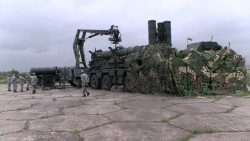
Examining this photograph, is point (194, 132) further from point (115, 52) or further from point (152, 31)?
point (115, 52)

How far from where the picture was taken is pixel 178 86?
14477 millimetres

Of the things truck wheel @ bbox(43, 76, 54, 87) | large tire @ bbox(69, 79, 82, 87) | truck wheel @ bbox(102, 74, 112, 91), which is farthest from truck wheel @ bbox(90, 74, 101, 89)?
truck wheel @ bbox(43, 76, 54, 87)

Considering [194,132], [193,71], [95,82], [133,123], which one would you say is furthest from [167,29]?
[194,132]

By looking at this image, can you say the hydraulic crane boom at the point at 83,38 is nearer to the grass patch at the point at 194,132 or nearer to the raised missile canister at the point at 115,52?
the raised missile canister at the point at 115,52

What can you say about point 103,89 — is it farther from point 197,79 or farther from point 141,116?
point 141,116

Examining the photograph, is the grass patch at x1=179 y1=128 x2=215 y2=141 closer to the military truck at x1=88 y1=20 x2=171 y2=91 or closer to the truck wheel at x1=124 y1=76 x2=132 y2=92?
the military truck at x1=88 y1=20 x2=171 y2=91

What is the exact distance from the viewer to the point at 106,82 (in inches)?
800

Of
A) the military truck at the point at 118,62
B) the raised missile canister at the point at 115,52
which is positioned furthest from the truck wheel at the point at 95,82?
the raised missile canister at the point at 115,52

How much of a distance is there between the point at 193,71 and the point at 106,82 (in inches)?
284

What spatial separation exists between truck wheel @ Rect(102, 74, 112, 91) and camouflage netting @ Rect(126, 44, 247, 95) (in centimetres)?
420

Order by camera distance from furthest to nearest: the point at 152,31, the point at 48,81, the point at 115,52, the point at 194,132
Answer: the point at 48,81 → the point at 115,52 → the point at 152,31 → the point at 194,132

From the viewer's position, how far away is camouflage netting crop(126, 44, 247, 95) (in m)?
14.4

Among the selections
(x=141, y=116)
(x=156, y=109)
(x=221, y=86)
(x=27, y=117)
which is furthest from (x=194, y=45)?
(x=27, y=117)

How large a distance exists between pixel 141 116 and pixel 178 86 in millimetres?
5626
